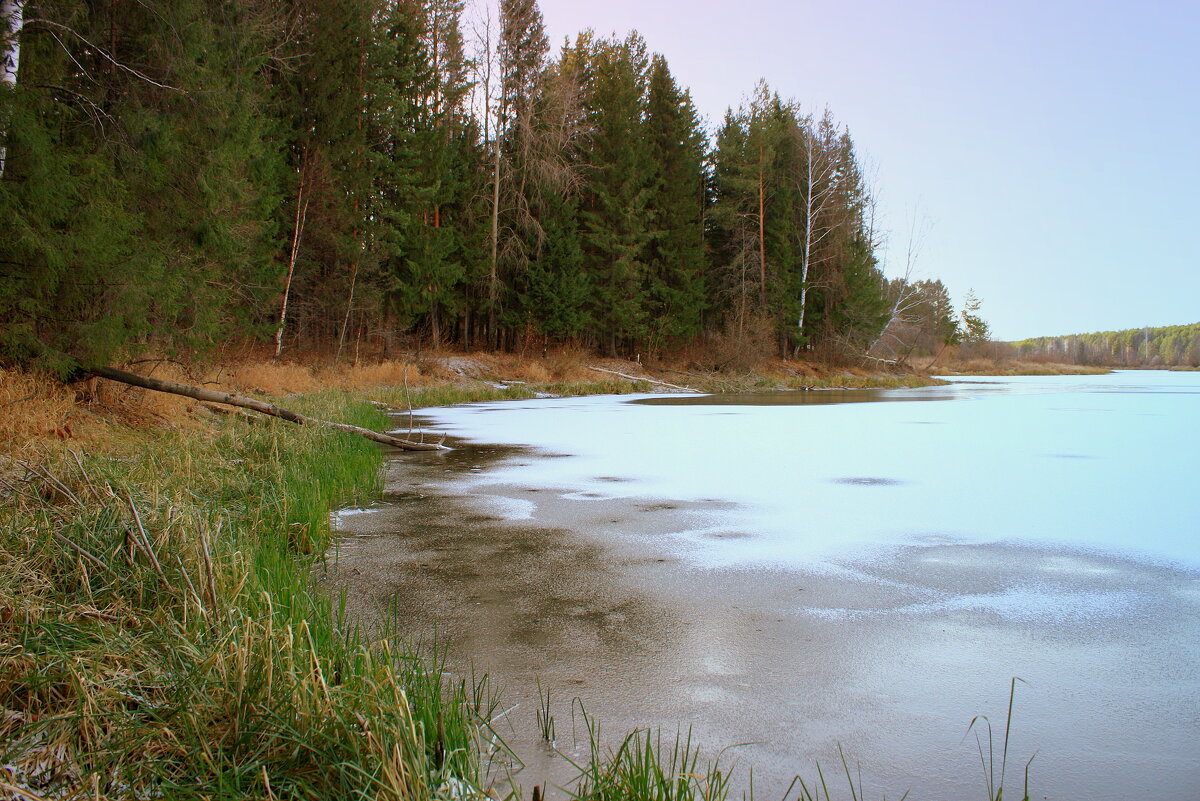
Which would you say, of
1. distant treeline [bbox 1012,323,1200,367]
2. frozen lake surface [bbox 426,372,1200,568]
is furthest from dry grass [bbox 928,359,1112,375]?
frozen lake surface [bbox 426,372,1200,568]

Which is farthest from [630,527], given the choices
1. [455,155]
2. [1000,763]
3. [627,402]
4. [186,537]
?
[455,155]

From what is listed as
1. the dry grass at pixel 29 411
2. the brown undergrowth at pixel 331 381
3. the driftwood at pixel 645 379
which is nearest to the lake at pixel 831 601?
the dry grass at pixel 29 411

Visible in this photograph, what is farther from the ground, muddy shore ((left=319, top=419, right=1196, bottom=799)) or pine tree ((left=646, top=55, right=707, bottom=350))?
pine tree ((left=646, top=55, right=707, bottom=350))

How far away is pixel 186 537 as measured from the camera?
10.1ft

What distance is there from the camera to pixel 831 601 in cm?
328

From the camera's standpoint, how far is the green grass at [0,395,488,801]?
1.64m

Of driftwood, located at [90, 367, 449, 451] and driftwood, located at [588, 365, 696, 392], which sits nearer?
driftwood, located at [90, 367, 449, 451]

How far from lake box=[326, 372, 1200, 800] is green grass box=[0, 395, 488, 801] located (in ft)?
1.23

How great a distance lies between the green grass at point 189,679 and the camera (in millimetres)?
1639

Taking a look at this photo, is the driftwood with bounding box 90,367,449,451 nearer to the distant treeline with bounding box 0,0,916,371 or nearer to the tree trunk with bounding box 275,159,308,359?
the distant treeline with bounding box 0,0,916,371

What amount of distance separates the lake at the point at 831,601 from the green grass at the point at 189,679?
0.38 m

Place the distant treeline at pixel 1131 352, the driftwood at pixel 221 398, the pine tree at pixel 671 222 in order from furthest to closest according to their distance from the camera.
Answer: the distant treeline at pixel 1131 352 → the pine tree at pixel 671 222 → the driftwood at pixel 221 398

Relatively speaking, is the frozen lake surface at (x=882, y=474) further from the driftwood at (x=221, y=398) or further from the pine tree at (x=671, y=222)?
the pine tree at (x=671, y=222)

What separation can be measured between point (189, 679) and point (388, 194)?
19544 mm
